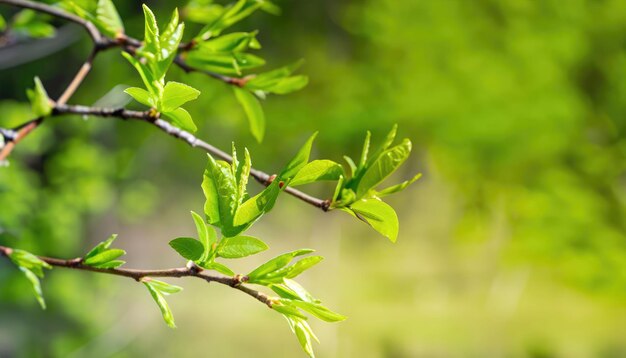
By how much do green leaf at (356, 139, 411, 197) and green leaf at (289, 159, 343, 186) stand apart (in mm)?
17

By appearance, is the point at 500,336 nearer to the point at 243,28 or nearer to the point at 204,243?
the point at 243,28

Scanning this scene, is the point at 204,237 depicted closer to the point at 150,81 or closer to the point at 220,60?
the point at 150,81

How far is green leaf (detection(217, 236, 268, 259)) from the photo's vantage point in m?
0.41

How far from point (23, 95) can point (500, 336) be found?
3.04 metres

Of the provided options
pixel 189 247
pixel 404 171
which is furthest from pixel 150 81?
pixel 404 171

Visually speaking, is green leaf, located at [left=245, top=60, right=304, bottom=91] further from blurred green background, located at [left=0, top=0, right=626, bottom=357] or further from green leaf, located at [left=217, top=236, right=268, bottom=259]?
blurred green background, located at [left=0, top=0, right=626, bottom=357]

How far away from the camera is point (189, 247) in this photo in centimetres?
41

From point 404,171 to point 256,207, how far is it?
456 centimetres

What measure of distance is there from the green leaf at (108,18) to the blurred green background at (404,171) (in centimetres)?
136

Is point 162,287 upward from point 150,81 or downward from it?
downward

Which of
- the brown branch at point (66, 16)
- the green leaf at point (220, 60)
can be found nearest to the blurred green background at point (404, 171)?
the brown branch at point (66, 16)

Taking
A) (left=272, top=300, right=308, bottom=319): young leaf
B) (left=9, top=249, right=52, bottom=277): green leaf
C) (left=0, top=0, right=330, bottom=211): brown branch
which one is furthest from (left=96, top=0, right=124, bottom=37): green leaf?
(left=272, top=300, right=308, bottom=319): young leaf

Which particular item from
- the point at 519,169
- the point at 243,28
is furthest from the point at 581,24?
the point at 243,28

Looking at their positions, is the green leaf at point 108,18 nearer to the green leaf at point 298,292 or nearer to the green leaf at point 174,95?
the green leaf at point 174,95
